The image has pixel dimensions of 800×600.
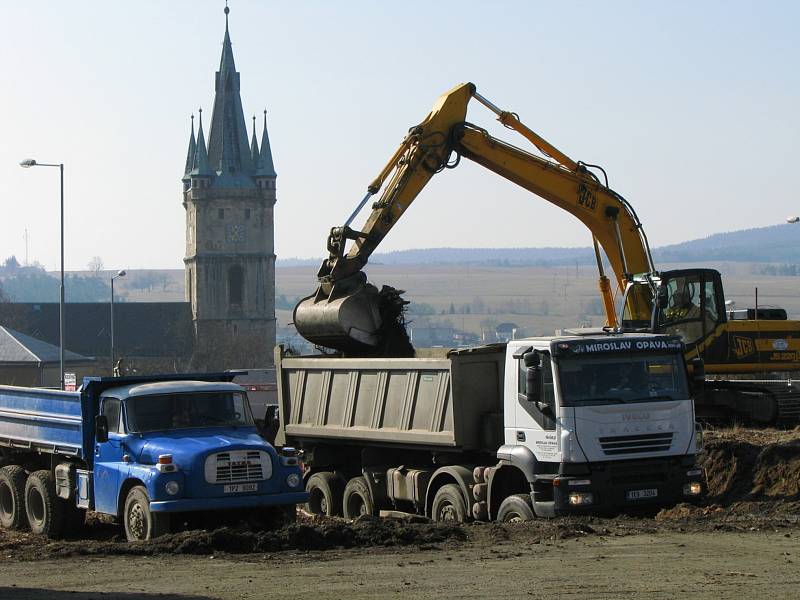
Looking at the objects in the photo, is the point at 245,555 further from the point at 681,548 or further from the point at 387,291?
the point at 387,291

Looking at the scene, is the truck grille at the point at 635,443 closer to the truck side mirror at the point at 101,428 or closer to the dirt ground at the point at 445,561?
the dirt ground at the point at 445,561

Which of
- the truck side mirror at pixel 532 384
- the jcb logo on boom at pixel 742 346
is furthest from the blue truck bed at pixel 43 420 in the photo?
the jcb logo on boom at pixel 742 346

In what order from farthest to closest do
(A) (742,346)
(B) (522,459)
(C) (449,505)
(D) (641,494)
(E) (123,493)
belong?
(A) (742,346)
(C) (449,505)
(E) (123,493)
(B) (522,459)
(D) (641,494)

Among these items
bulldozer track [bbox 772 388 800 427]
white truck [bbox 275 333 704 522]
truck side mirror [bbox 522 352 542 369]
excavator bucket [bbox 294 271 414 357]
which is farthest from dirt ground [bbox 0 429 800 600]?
bulldozer track [bbox 772 388 800 427]

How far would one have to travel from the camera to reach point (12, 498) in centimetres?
2153

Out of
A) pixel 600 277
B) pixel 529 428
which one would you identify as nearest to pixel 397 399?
pixel 529 428

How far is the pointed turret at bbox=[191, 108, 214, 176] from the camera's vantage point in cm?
13750

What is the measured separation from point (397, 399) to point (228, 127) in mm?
117613

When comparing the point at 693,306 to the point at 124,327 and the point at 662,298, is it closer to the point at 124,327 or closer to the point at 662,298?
the point at 662,298

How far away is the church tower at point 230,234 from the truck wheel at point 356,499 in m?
112

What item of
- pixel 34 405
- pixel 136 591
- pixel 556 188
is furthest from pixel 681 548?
pixel 556 188

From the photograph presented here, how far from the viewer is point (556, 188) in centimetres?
2695

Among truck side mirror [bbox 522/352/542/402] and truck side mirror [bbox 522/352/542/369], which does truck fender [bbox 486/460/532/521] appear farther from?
truck side mirror [bbox 522/352/542/369]

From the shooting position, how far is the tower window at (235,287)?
136 meters
